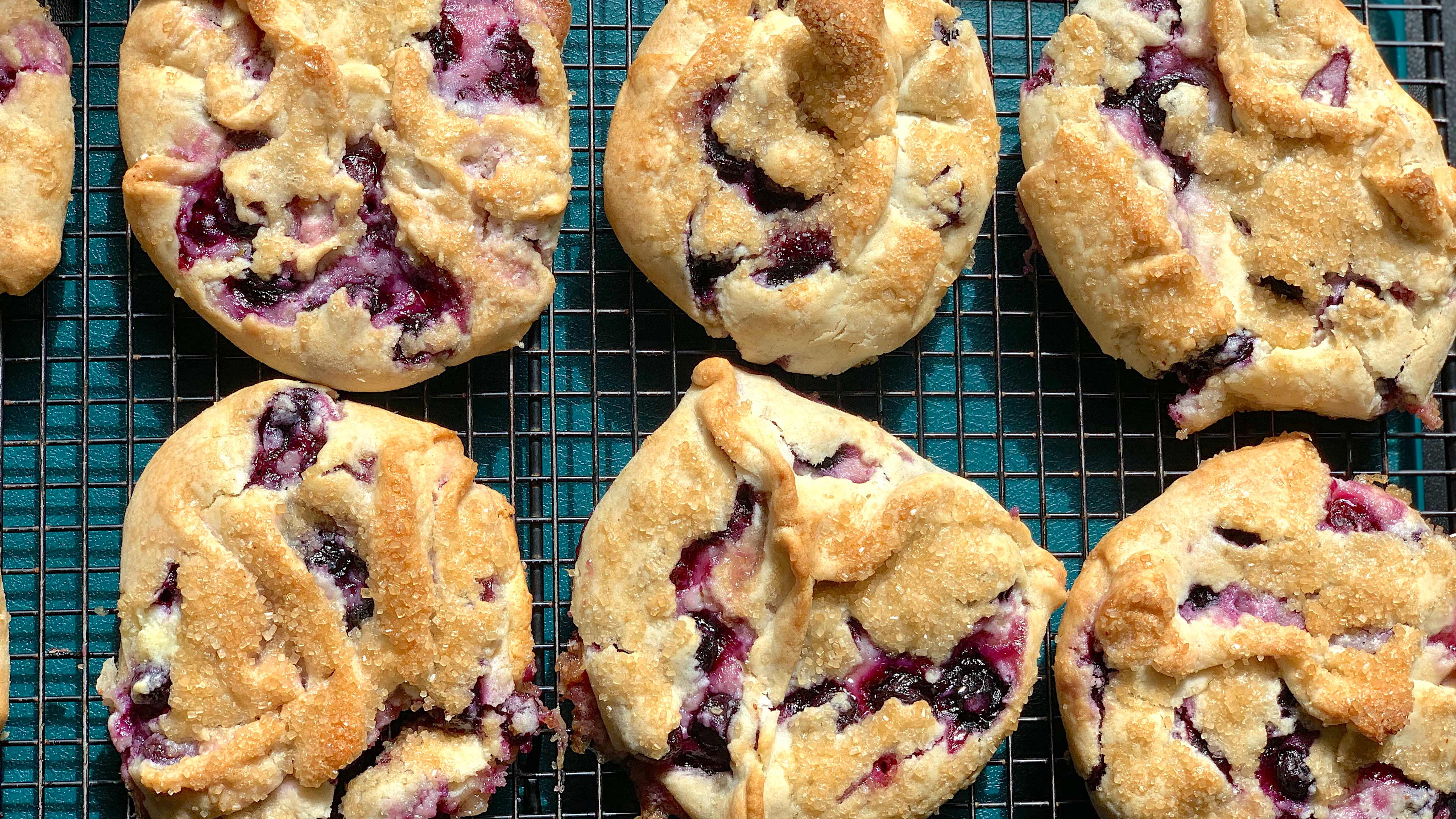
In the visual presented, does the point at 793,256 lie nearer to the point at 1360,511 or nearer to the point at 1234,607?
the point at 1234,607

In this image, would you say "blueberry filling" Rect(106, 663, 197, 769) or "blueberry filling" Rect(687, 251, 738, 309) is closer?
"blueberry filling" Rect(106, 663, 197, 769)

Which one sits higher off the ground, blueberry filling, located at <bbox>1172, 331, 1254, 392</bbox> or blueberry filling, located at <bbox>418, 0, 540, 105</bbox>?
blueberry filling, located at <bbox>418, 0, 540, 105</bbox>

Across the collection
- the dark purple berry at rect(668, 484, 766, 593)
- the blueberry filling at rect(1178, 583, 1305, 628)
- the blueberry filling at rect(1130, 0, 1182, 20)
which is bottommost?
the blueberry filling at rect(1178, 583, 1305, 628)

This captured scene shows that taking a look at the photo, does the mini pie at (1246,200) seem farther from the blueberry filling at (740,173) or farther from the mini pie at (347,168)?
the mini pie at (347,168)

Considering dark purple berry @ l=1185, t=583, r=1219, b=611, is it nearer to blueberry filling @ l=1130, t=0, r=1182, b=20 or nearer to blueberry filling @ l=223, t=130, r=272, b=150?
blueberry filling @ l=1130, t=0, r=1182, b=20

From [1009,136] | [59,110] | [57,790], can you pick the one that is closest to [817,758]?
[1009,136]

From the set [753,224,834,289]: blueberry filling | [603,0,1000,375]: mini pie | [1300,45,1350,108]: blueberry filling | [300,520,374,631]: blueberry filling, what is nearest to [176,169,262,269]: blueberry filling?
[300,520,374,631]: blueberry filling

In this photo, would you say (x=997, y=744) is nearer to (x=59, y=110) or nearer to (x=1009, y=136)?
(x=1009, y=136)
